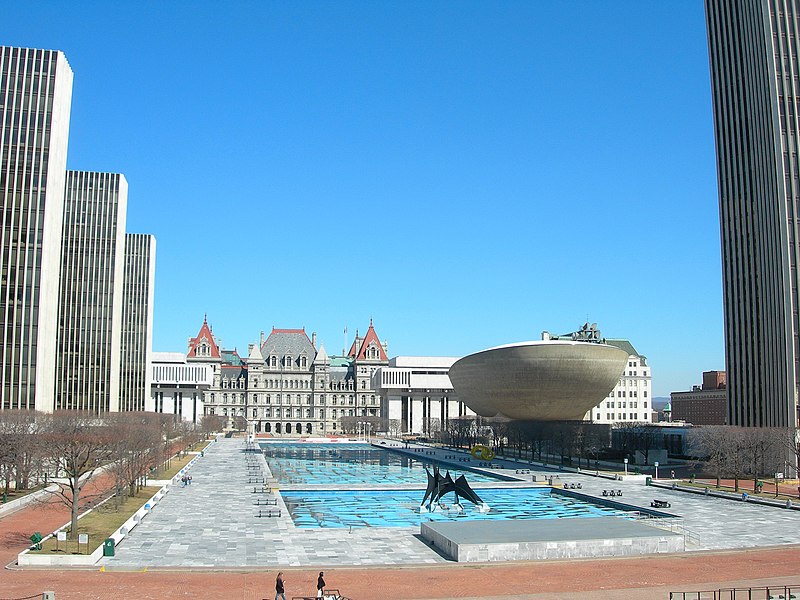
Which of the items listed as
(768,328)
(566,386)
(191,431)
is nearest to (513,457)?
(566,386)

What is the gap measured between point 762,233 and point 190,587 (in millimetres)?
76731

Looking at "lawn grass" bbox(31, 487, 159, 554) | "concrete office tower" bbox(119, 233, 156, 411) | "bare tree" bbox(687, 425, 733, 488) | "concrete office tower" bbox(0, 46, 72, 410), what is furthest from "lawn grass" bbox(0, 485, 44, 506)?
"concrete office tower" bbox(119, 233, 156, 411)

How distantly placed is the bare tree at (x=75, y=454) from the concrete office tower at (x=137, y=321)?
56503 mm

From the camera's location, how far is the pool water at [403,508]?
171ft

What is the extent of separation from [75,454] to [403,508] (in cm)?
2291

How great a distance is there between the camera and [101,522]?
47.4m

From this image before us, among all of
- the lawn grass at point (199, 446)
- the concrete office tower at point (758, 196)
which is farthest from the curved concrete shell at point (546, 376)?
the lawn grass at point (199, 446)

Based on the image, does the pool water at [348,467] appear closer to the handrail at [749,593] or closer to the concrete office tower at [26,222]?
the concrete office tower at [26,222]

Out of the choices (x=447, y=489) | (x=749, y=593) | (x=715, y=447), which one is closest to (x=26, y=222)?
(x=447, y=489)

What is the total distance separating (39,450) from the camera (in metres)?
59.1

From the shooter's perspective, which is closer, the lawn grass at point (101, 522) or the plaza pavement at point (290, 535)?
the plaza pavement at point (290, 535)

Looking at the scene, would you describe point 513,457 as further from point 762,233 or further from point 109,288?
point 109,288

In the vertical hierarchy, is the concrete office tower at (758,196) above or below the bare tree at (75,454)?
above

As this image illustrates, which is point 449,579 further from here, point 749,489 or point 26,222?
point 26,222
